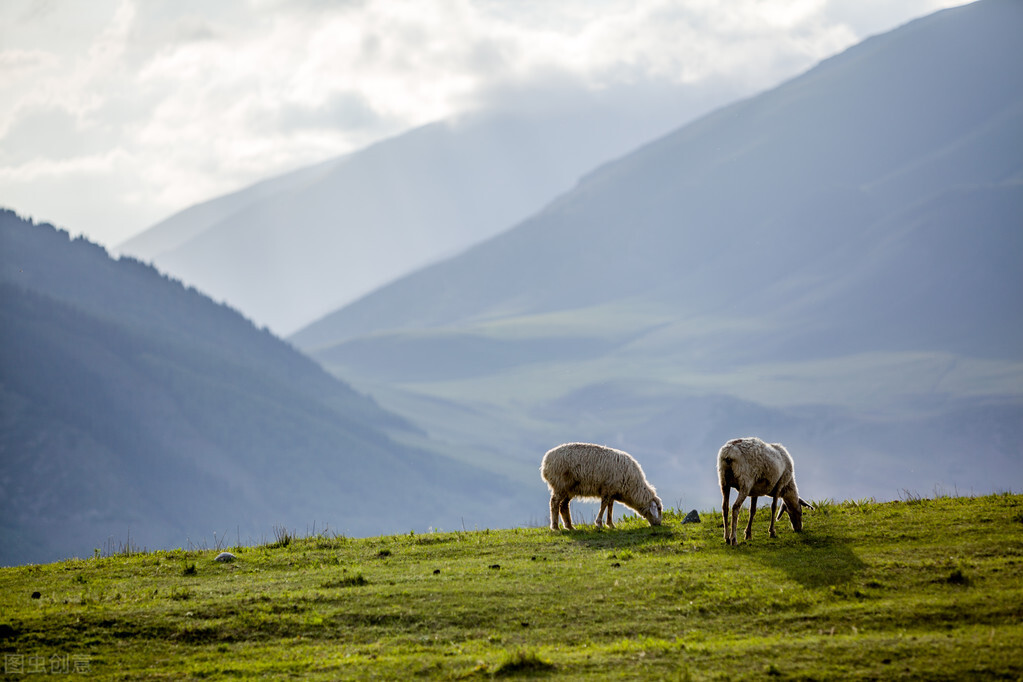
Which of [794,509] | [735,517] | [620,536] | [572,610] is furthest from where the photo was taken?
[620,536]

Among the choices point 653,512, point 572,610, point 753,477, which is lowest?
point 572,610

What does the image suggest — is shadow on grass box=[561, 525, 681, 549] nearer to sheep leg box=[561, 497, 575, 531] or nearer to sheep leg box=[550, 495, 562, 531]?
sheep leg box=[561, 497, 575, 531]

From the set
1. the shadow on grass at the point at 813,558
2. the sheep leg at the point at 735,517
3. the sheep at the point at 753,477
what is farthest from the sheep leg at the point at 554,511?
the shadow on grass at the point at 813,558

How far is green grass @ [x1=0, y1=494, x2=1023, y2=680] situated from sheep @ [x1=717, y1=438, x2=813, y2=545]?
0.66m

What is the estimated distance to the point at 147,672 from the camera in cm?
1456

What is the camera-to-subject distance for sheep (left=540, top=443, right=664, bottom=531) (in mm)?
23891

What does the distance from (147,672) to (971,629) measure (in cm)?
1158

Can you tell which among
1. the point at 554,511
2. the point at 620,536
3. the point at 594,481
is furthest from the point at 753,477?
the point at 554,511

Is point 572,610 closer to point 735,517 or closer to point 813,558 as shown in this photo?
point 813,558

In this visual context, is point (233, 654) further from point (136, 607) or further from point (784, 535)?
point (784, 535)

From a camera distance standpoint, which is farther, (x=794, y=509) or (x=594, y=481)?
(x=594, y=481)

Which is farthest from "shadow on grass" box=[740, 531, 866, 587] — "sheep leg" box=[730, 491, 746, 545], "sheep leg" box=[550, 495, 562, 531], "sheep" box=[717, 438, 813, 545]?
"sheep leg" box=[550, 495, 562, 531]

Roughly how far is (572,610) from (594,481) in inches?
309

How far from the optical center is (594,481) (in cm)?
2408
